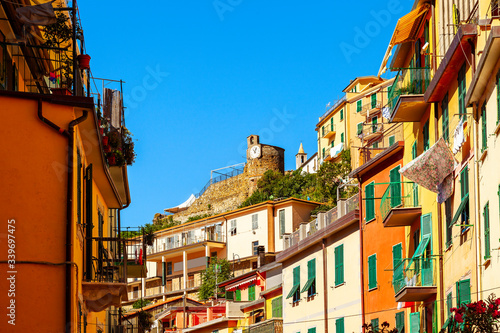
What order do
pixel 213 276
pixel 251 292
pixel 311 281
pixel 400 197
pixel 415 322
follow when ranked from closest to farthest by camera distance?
pixel 415 322, pixel 400 197, pixel 311 281, pixel 251 292, pixel 213 276

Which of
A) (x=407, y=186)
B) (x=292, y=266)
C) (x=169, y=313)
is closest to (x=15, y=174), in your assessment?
(x=407, y=186)

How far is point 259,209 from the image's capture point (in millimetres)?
68125

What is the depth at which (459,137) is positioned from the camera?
19.8m

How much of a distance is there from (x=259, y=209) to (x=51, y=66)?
47.9 m

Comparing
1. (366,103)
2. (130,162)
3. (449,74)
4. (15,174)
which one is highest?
(366,103)

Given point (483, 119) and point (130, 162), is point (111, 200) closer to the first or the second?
point (130, 162)

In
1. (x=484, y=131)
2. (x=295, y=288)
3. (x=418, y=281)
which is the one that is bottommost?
(x=418, y=281)

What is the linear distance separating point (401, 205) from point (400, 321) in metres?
3.82

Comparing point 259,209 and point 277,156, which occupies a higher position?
point 277,156

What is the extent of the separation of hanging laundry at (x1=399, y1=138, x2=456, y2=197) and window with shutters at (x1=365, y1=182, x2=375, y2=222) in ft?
30.1

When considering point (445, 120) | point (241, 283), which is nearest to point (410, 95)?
point (445, 120)

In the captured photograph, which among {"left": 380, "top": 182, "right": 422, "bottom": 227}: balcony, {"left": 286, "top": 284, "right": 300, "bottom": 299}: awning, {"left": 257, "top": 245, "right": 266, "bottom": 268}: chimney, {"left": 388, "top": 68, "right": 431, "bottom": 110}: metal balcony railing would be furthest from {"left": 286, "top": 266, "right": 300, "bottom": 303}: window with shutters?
{"left": 257, "top": 245, "right": 266, "bottom": 268}: chimney

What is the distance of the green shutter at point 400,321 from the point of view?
1073 inches

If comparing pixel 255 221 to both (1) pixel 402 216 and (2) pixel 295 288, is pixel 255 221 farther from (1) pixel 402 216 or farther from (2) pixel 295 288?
(1) pixel 402 216
